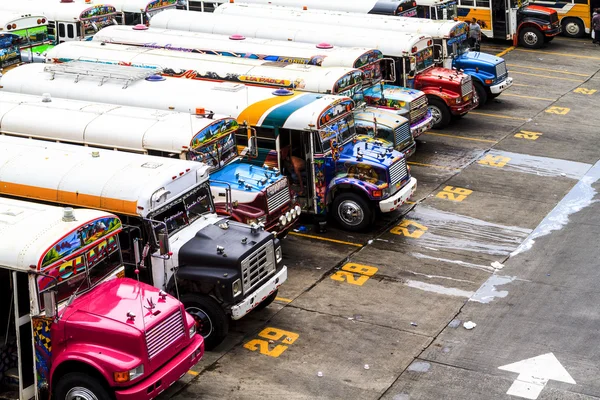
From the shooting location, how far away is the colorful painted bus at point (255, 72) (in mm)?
22016

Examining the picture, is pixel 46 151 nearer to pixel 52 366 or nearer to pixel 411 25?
pixel 52 366

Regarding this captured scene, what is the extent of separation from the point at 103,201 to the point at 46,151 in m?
2.01

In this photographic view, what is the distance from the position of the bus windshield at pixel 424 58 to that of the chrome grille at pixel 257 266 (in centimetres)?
1185

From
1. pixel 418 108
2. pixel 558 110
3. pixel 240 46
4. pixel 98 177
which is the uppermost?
pixel 240 46

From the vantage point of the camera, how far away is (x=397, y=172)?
20547mm

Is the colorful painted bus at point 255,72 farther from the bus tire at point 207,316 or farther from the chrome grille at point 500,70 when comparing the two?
the bus tire at point 207,316

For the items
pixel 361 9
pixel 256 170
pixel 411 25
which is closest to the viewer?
pixel 256 170

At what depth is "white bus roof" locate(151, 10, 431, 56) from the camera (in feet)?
86.1

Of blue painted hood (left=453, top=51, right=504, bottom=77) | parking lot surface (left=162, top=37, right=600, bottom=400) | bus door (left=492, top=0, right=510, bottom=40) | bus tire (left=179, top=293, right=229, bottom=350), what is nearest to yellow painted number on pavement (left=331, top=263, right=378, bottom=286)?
parking lot surface (left=162, top=37, right=600, bottom=400)

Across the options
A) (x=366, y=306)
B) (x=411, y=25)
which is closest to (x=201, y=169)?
(x=366, y=306)

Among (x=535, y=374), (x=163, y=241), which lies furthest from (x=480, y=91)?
(x=163, y=241)

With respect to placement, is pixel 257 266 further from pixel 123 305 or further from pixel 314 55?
pixel 314 55

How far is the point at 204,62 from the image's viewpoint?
75.8ft

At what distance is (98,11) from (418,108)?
12.2 metres
